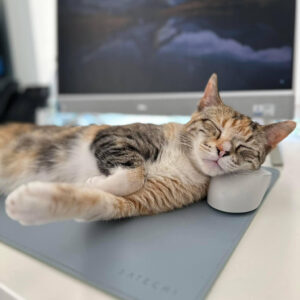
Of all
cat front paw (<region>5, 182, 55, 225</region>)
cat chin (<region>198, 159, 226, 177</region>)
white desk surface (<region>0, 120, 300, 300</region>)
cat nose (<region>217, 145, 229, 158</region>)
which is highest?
cat front paw (<region>5, 182, 55, 225</region>)

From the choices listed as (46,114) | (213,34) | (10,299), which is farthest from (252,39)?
(46,114)

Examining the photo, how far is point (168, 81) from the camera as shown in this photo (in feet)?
3.83

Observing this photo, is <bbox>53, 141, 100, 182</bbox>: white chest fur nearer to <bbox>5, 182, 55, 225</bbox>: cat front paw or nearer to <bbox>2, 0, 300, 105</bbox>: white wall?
<bbox>5, 182, 55, 225</bbox>: cat front paw

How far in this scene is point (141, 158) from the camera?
731 millimetres

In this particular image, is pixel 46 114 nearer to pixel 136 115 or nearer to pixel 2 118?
pixel 2 118

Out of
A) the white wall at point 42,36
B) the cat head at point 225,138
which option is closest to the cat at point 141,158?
the cat head at point 225,138

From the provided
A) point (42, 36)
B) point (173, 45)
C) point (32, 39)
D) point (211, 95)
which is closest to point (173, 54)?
point (173, 45)

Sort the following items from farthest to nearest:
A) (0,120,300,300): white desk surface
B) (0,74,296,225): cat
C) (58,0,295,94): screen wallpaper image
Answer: (58,0,295,94): screen wallpaper image → (0,74,296,225): cat → (0,120,300,300): white desk surface

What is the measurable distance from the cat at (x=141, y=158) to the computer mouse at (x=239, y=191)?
25 millimetres

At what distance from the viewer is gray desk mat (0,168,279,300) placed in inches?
16.8

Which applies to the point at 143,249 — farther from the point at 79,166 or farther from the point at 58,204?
the point at 79,166

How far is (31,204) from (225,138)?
489 mm

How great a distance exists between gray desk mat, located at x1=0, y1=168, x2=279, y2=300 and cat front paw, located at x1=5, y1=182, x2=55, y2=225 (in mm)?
101

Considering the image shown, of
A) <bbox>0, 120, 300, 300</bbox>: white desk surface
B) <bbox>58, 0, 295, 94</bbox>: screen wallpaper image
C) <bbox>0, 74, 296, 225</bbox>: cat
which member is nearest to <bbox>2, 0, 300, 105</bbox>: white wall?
<bbox>58, 0, 295, 94</bbox>: screen wallpaper image
